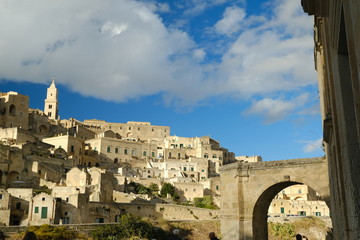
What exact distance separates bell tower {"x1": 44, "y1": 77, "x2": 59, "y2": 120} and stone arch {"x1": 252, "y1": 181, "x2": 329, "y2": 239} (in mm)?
70816

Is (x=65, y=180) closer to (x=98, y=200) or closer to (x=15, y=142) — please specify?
(x=98, y=200)

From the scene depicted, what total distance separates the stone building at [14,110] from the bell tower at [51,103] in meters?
19.6

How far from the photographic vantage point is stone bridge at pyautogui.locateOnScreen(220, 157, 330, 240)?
16.0 m

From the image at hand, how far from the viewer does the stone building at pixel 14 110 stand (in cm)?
5891

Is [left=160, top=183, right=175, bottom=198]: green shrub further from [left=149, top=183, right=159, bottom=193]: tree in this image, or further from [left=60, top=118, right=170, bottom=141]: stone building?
[left=60, top=118, right=170, bottom=141]: stone building

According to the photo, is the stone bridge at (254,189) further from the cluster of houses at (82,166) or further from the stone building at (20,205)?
the stone building at (20,205)

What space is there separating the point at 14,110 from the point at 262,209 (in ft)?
172

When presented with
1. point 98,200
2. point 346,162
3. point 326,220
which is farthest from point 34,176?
point 346,162

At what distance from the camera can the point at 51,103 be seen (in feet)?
270

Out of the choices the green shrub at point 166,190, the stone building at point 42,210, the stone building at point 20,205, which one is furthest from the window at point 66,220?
the green shrub at point 166,190

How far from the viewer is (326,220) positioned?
37.9 m

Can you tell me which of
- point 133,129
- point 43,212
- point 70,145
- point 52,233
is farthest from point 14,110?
point 52,233

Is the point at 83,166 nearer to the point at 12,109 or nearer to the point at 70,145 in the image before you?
the point at 70,145

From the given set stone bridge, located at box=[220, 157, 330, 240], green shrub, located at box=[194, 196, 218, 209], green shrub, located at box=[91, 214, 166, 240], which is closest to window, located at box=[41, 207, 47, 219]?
green shrub, located at box=[91, 214, 166, 240]
